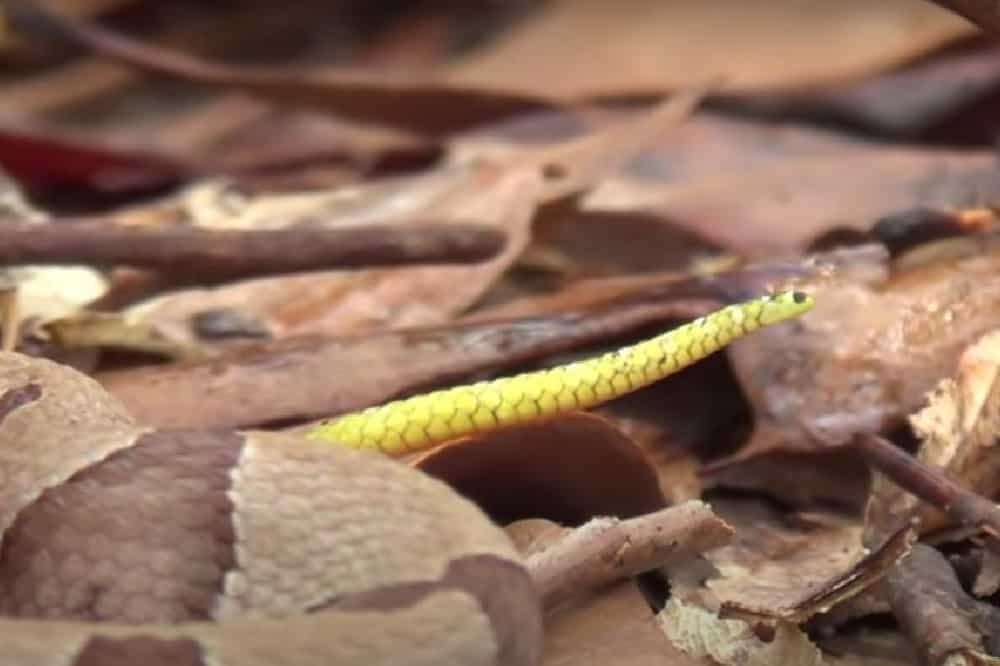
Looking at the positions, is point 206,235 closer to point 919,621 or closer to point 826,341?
point 826,341

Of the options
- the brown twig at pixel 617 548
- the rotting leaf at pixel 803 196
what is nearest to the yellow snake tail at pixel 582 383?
the brown twig at pixel 617 548

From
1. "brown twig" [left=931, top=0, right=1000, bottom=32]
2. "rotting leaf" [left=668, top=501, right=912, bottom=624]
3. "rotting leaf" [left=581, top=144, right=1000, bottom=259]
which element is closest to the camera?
"rotting leaf" [left=668, top=501, right=912, bottom=624]

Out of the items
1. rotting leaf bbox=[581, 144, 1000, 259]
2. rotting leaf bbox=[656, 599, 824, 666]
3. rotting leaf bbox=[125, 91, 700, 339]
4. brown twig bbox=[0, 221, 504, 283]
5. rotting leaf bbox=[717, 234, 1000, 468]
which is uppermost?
brown twig bbox=[0, 221, 504, 283]

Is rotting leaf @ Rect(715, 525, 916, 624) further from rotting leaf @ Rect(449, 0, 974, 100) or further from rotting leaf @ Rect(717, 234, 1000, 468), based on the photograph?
rotting leaf @ Rect(449, 0, 974, 100)

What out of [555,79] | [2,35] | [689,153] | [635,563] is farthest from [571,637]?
[2,35]

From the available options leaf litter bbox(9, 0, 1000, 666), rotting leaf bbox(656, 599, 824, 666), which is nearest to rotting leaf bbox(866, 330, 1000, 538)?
leaf litter bbox(9, 0, 1000, 666)

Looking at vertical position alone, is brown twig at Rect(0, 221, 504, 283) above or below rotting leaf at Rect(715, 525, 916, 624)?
above

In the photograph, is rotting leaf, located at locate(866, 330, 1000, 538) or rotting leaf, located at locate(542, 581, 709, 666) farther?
rotting leaf, located at locate(866, 330, 1000, 538)

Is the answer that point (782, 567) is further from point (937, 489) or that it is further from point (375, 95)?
point (375, 95)
